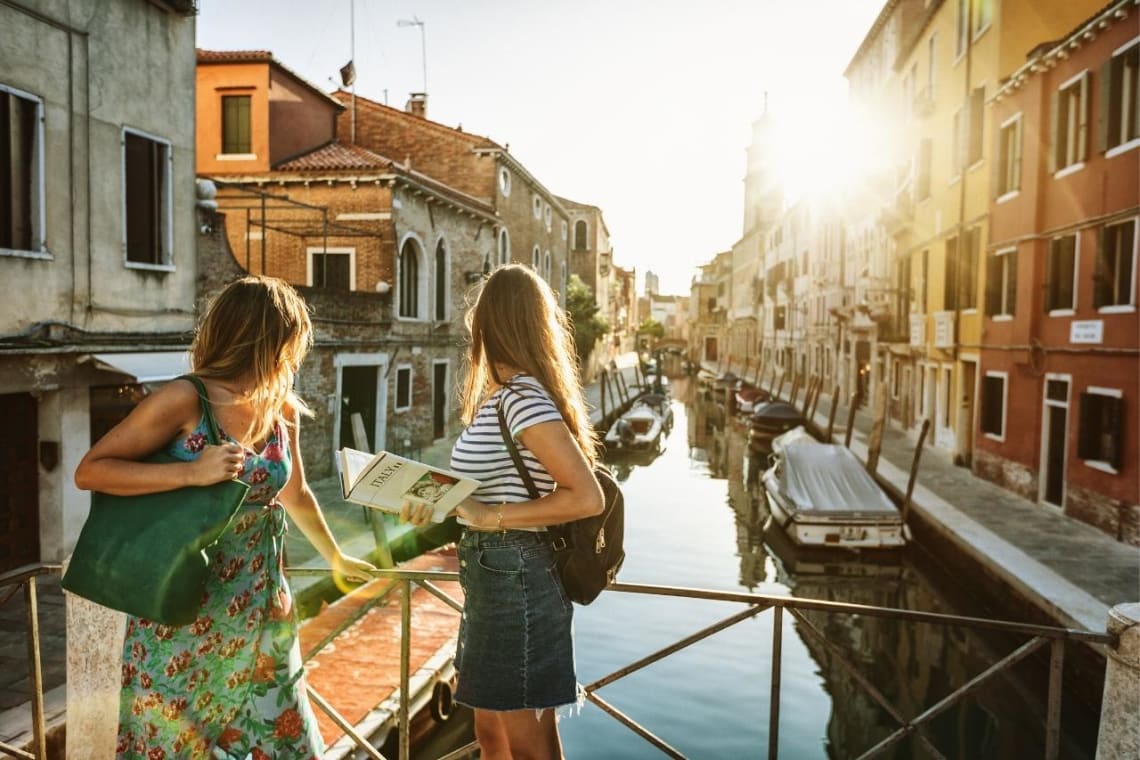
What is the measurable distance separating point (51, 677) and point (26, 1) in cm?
551

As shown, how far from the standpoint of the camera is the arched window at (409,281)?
52.7 feet

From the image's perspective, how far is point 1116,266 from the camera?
10141 mm

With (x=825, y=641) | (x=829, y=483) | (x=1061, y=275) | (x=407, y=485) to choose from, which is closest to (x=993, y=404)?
(x=1061, y=275)

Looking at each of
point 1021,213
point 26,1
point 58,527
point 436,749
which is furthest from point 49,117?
point 1021,213

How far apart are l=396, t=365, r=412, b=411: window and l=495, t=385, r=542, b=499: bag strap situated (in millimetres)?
14474

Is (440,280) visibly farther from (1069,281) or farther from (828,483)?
(1069,281)

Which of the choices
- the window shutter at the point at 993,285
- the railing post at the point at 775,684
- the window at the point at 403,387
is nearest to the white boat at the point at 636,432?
the window at the point at 403,387

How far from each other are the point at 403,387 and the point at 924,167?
12675 millimetres

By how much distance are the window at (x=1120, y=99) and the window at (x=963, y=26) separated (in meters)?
6.40

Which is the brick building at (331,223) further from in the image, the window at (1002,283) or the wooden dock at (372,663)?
the window at (1002,283)

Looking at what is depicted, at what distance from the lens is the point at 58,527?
7625 mm

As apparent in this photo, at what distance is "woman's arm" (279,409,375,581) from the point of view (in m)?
2.10

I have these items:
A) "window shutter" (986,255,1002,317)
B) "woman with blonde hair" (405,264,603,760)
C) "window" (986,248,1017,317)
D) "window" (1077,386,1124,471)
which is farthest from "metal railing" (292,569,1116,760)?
"window shutter" (986,255,1002,317)

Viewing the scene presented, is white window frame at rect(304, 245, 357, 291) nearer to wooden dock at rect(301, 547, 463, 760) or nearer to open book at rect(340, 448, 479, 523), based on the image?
wooden dock at rect(301, 547, 463, 760)
